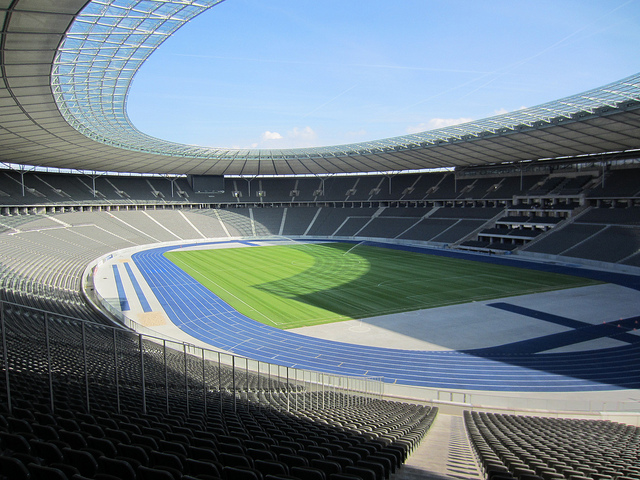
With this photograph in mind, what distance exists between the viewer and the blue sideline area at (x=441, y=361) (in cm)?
1716

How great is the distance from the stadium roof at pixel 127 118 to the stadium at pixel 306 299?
7.9 inches

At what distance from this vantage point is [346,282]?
117 ft

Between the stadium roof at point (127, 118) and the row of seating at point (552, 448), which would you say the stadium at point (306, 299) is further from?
the stadium roof at point (127, 118)

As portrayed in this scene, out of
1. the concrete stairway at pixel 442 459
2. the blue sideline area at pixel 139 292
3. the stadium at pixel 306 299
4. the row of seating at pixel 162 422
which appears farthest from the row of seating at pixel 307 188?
the row of seating at pixel 162 422

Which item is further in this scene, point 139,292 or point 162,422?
point 139,292

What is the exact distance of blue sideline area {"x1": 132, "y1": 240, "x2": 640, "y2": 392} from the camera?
56.3 feet

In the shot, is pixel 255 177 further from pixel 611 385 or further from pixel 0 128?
pixel 611 385

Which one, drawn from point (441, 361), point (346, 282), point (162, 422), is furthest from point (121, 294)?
point (162, 422)

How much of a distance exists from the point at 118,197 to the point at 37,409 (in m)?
69.9

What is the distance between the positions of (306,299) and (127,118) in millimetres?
20965

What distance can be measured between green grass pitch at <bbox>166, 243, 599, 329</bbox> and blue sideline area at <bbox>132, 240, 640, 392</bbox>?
8.20ft

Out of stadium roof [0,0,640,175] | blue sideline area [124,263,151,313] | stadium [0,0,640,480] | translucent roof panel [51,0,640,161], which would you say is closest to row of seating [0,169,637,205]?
stadium [0,0,640,480]

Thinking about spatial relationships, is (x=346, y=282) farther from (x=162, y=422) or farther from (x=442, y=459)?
(x=162, y=422)

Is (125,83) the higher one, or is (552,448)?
(125,83)
